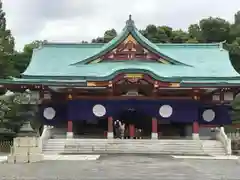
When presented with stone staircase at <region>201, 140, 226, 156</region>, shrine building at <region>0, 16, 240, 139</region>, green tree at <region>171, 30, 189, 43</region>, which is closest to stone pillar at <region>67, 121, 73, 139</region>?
shrine building at <region>0, 16, 240, 139</region>

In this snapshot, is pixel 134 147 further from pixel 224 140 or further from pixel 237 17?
pixel 237 17

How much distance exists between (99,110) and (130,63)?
138 inches

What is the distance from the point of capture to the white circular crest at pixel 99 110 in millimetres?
24062

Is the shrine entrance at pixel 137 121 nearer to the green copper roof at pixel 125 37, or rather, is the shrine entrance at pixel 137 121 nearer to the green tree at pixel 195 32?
the green copper roof at pixel 125 37

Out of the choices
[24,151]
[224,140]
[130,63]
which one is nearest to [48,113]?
[130,63]

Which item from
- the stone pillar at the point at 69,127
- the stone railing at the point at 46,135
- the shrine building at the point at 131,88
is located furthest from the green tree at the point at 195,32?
the stone railing at the point at 46,135

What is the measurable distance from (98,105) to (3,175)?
13.5 metres

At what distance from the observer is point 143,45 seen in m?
25.7

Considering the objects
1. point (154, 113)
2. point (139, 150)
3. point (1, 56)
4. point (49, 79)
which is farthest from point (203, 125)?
point (1, 56)

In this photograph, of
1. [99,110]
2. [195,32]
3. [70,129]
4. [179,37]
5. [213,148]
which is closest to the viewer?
[213,148]

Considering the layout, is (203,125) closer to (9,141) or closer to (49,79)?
(49,79)

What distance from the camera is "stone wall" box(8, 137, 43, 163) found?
1559 centimetres

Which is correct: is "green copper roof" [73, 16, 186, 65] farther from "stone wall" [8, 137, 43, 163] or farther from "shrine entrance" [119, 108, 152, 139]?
"stone wall" [8, 137, 43, 163]

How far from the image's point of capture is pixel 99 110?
949 inches
